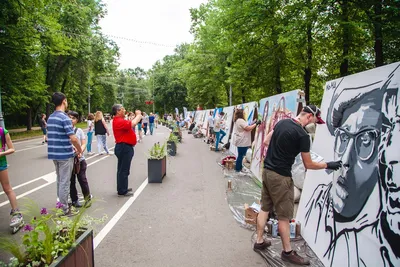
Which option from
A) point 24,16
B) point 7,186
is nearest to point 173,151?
point 7,186

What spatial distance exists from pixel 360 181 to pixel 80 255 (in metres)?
2.90

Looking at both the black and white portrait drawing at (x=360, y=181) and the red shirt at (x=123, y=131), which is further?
the red shirt at (x=123, y=131)

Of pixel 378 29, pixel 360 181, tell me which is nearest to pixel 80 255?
pixel 360 181

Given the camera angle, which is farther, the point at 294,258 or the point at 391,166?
the point at 294,258

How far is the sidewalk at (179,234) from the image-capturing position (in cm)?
349

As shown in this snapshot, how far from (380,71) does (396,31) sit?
8206mm

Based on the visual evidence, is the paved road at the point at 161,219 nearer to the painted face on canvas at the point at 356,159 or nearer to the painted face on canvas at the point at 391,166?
the painted face on canvas at the point at 356,159

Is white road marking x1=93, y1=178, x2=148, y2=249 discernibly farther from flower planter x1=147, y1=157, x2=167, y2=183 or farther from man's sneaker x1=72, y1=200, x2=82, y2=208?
man's sneaker x1=72, y1=200, x2=82, y2=208

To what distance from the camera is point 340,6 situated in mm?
10375

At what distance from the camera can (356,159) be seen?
119 inches

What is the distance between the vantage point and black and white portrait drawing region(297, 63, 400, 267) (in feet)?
8.10

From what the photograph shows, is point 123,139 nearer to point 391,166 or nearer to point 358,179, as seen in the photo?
point 358,179

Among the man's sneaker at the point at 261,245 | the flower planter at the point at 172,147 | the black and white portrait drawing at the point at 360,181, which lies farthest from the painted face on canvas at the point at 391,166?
the flower planter at the point at 172,147

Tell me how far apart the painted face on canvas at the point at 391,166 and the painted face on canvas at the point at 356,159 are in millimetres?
108
